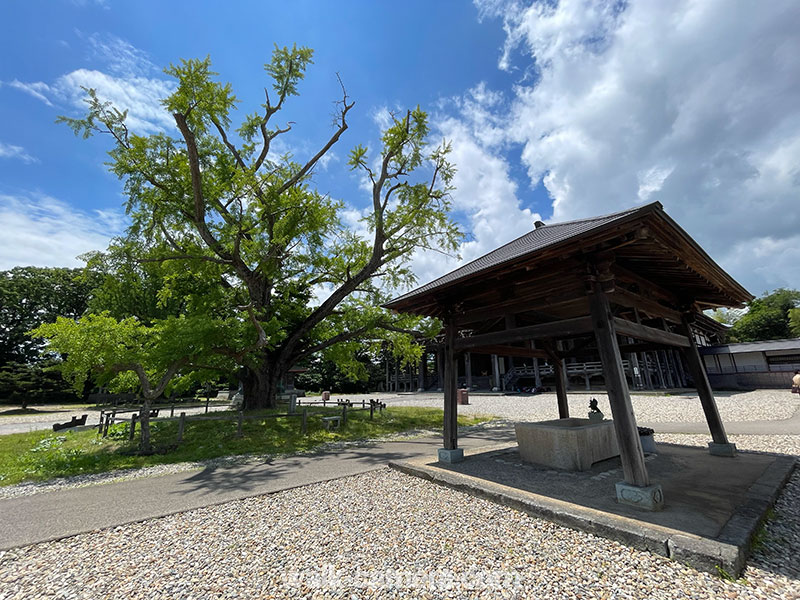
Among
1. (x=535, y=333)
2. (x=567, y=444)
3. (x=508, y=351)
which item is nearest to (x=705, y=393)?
(x=567, y=444)

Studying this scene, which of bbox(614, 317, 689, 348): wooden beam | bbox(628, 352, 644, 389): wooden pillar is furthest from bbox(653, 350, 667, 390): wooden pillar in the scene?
bbox(614, 317, 689, 348): wooden beam

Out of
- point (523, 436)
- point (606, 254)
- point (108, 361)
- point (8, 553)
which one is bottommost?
point (8, 553)

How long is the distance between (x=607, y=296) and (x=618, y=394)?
1265mm

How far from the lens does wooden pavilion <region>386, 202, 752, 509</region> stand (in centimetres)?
408

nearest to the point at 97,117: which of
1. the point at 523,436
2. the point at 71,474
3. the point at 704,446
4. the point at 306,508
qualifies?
the point at 71,474

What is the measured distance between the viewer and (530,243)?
578 centimetres

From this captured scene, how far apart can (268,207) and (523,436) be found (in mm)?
9894

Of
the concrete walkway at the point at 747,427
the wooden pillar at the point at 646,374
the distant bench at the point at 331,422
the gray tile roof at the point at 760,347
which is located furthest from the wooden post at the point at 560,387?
the gray tile roof at the point at 760,347

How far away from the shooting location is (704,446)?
24.1ft

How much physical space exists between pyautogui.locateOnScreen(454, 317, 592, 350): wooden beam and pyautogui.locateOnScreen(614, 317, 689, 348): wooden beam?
404mm

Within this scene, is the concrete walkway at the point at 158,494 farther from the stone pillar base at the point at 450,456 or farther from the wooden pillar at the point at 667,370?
the wooden pillar at the point at 667,370

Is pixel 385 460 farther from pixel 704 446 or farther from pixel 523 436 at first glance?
pixel 704 446

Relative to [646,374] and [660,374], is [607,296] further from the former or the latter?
[660,374]

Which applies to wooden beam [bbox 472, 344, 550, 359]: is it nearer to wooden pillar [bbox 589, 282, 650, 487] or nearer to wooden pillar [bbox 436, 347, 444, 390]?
wooden pillar [bbox 589, 282, 650, 487]
